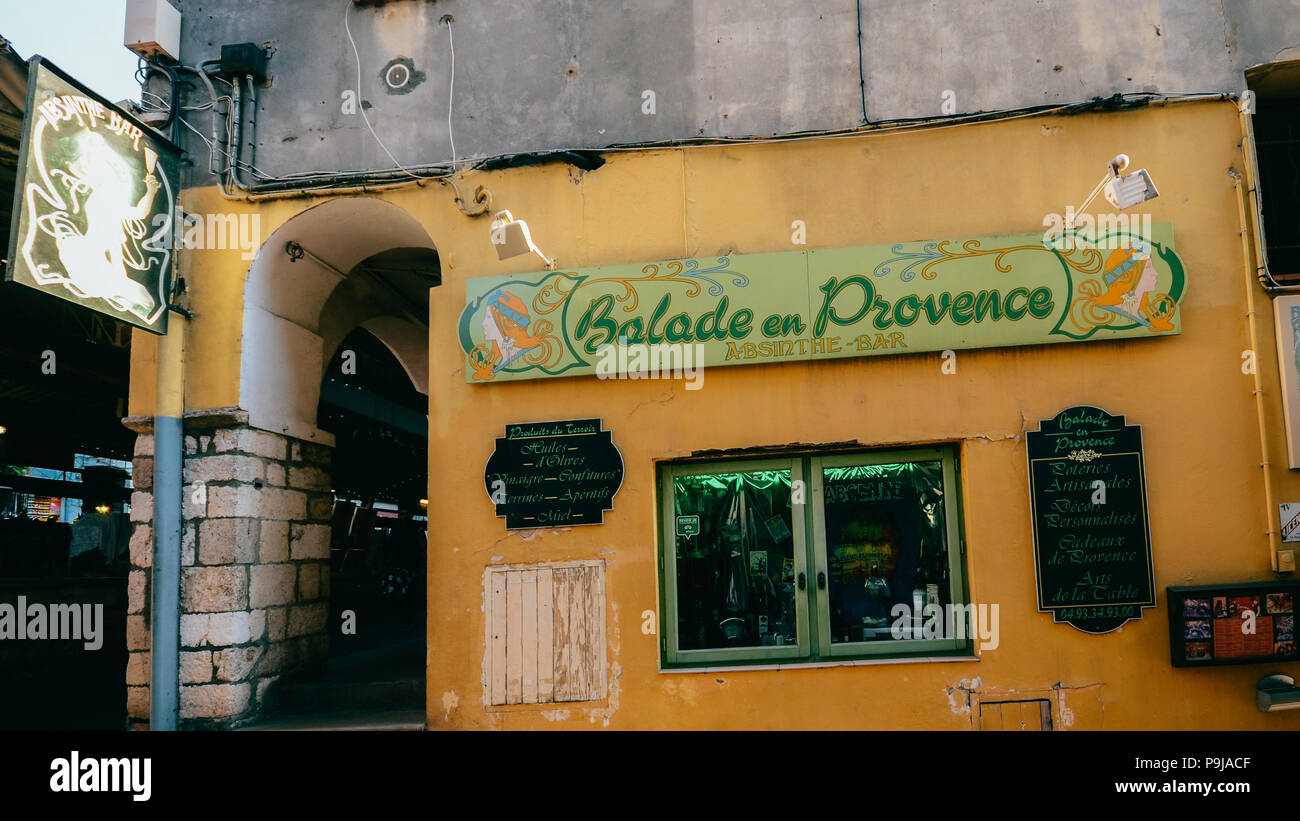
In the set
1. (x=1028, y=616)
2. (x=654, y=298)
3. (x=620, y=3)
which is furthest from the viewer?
(x=620, y=3)

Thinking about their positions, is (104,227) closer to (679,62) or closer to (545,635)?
(545,635)

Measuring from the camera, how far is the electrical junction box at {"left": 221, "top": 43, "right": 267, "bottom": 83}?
286 inches

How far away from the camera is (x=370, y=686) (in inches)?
290

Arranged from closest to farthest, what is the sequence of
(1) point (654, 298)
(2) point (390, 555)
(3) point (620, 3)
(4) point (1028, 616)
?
(4) point (1028, 616) < (1) point (654, 298) < (3) point (620, 3) < (2) point (390, 555)

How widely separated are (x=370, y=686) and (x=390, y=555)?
1325 centimetres

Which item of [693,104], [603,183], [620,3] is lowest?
[603,183]

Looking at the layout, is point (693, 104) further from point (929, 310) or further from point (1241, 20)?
point (1241, 20)

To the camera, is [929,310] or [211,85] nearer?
[929,310]

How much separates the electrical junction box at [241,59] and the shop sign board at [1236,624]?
784 centimetres

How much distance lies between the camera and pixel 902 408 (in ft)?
21.0

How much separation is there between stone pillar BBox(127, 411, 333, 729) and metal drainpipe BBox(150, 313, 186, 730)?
0.23 ft

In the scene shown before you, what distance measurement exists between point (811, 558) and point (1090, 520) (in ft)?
6.18

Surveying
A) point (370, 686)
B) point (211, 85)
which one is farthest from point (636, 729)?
point (211, 85)

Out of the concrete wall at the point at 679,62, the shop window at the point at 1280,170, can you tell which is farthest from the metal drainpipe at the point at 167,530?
the shop window at the point at 1280,170
